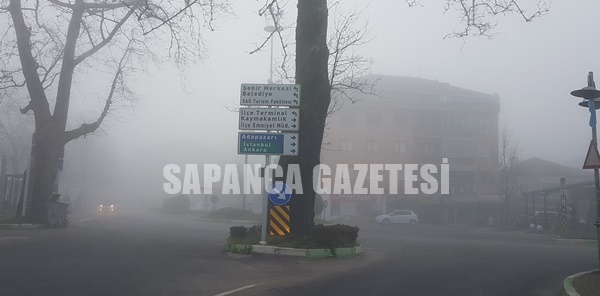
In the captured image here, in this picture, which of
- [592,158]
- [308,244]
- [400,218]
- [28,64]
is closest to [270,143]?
[308,244]

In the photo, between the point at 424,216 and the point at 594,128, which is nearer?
the point at 594,128

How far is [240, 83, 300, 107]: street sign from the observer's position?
49.8 feet

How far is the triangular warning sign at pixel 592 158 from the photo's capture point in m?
12.1

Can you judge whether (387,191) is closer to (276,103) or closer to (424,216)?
(424,216)

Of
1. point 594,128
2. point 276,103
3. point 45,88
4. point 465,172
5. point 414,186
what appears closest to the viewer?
point 594,128

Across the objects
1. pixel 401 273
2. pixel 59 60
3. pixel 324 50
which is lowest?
pixel 401 273

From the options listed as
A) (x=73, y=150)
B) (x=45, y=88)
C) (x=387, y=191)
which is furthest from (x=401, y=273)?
(x=73, y=150)

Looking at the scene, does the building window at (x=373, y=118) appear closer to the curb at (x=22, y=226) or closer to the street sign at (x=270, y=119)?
the curb at (x=22, y=226)

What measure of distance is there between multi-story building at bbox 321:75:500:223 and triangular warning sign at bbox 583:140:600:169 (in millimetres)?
42237

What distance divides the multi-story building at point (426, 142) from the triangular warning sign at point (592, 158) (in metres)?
42.2

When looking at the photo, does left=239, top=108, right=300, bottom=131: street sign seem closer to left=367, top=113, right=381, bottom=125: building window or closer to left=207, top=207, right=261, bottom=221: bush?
left=207, top=207, right=261, bottom=221: bush

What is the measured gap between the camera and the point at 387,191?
169 ft

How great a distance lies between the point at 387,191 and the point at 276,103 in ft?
124

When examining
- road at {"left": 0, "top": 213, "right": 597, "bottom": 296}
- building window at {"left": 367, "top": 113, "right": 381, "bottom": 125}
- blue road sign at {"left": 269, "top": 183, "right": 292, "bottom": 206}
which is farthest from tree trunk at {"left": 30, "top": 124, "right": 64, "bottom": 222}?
building window at {"left": 367, "top": 113, "right": 381, "bottom": 125}
